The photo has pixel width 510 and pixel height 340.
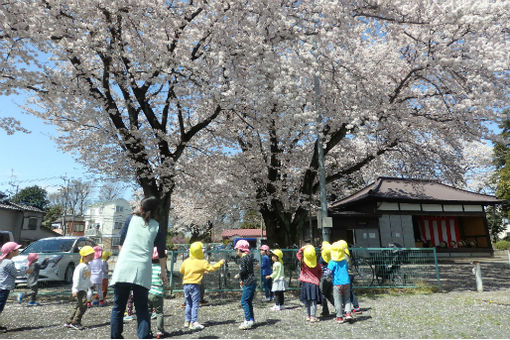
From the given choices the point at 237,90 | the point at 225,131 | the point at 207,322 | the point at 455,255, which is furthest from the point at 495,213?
the point at 207,322

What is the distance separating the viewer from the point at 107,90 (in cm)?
971

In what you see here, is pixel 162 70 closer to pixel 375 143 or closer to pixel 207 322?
pixel 207 322

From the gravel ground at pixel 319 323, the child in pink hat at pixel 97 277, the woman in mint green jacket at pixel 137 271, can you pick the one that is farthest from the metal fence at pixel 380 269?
the woman in mint green jacket at pixel 137 271

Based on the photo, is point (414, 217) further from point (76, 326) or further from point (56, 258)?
point (76, 326)

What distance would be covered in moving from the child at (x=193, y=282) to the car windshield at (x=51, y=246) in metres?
7.30

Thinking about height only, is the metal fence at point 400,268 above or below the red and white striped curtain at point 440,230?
below

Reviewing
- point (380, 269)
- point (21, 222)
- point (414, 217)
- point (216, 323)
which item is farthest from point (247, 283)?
point (21, 222)

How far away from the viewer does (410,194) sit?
62.6 feet

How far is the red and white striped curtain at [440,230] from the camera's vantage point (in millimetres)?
20453

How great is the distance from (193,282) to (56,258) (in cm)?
627

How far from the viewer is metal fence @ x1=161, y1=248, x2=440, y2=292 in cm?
879

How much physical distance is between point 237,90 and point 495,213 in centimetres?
3526

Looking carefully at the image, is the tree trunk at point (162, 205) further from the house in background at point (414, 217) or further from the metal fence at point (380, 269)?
the house in background at point (414, 217)

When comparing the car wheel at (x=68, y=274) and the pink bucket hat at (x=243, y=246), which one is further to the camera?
the car wheel at (x=68, y=274)
